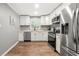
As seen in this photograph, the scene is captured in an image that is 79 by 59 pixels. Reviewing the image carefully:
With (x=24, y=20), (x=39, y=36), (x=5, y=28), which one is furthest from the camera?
(x=24, y=20)

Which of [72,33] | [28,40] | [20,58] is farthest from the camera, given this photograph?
[28,40]

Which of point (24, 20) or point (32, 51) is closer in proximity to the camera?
point (32, 51)

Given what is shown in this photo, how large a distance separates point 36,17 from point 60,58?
9031 mm

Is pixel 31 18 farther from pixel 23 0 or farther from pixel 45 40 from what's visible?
pixel 23 0

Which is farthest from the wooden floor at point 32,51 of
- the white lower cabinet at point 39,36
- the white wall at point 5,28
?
the white lower cabinet at point 39,36

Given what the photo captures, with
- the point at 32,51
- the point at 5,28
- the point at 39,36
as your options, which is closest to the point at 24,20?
the point at 39,36

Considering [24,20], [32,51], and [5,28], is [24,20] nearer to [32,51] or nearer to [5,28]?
[32,51]

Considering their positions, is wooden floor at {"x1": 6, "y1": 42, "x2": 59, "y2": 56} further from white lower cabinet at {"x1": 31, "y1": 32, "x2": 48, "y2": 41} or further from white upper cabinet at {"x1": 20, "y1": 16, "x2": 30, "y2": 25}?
white upper cabinet at {"x1": 20, "y1": 16, "x2": 30, "y2": 25}

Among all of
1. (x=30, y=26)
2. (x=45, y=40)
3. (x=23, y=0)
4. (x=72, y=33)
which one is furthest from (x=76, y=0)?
(x=30, y=26)

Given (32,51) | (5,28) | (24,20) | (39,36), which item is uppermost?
(24,20)

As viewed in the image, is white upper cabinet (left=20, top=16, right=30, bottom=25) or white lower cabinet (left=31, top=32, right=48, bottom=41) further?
white upper cabinet (left=20, top=16, right=30, bottom=25)

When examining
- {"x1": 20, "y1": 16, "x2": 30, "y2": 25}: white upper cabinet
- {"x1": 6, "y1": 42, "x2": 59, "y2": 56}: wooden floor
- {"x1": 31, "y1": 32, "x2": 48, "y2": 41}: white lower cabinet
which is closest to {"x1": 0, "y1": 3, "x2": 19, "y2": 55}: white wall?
{"x1": 6, "y1": 42, "x2": 59, "y2": 56}: wooden floor

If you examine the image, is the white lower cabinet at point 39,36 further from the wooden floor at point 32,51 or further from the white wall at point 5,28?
the white wall at point 5,28

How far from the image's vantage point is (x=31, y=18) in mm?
9773
